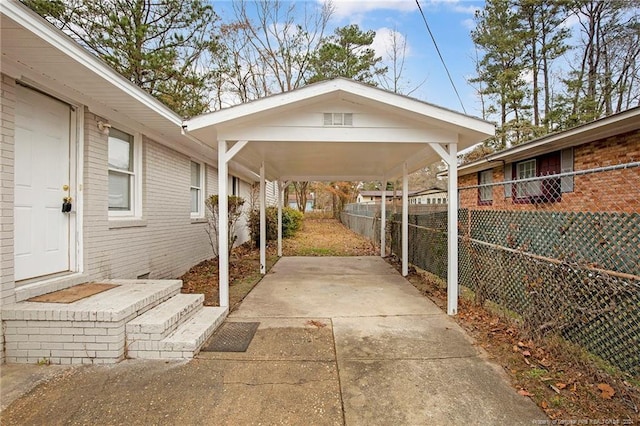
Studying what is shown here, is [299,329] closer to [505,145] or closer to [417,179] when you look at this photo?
[505,145]

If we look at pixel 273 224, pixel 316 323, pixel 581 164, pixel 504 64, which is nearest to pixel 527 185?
pixel 581 164

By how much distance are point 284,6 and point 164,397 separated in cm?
1924

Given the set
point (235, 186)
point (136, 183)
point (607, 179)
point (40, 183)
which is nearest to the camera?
point (40, 183)

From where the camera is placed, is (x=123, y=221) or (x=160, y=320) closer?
(x=160, y=320)

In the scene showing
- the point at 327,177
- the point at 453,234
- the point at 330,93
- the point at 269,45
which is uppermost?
the point at 269,45

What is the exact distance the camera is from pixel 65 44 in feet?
9.70

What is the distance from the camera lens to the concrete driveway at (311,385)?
2.40m

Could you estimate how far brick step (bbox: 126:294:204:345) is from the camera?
3246 millimetres

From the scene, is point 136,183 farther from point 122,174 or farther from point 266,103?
point 266,103

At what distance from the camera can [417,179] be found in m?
37.1

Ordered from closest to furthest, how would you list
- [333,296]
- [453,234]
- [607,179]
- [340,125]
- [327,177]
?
1. [340,125]
2. [453,234]
3. [333,296]
4. [607,179]
5. [327,177]

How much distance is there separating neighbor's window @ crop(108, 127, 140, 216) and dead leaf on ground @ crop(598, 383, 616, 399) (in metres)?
6.03

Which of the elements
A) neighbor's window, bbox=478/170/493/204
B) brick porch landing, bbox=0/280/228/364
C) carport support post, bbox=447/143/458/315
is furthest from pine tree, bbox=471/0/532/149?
brick porch landing, bbox=0/280/228/364

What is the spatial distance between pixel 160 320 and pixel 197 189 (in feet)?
17.6
